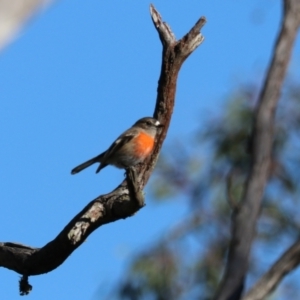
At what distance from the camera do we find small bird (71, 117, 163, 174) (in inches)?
278

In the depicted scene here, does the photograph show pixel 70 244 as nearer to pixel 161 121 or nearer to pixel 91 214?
pixel 91 214

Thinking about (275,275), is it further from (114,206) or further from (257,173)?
(114,206)

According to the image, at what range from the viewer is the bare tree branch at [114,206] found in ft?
17.9

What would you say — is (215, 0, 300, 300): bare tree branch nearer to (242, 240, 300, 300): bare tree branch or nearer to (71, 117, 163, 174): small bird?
(242, 240, 300, 300): bare tree branch

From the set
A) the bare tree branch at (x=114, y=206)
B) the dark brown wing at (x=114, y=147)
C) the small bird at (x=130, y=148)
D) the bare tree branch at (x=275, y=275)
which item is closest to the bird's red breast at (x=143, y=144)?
the small bird at (x=130, y=148)

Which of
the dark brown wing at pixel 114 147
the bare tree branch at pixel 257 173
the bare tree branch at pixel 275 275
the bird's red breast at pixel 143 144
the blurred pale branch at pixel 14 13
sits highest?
the dark brown wing at pixel 114 147

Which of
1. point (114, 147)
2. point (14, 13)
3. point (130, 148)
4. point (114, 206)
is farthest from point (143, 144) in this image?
point (14, 13)

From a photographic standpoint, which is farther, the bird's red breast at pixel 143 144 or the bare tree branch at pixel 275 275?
the bird's red breast at pixel 143 144

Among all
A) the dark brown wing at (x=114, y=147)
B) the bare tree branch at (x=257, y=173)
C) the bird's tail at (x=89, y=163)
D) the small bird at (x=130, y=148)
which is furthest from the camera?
the bird's tail at (x=89, y=163)

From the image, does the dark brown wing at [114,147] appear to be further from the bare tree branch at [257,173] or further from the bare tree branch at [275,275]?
the bare tree branch at [275,275]

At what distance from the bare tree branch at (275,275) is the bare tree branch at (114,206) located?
8.56ft

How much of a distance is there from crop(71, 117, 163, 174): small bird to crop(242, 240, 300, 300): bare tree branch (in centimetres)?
408

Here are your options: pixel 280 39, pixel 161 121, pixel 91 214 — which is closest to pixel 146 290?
pixel 161 121

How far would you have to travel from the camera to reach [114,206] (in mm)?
5477
